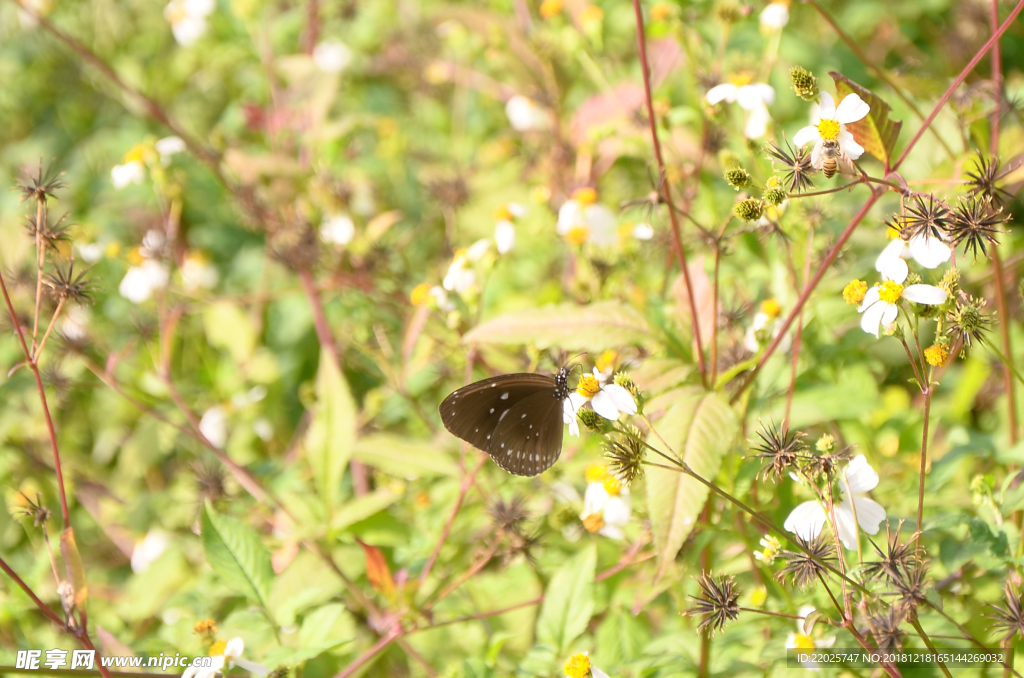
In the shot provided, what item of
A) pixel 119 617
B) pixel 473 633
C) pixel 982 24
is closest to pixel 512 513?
pixel 473 633

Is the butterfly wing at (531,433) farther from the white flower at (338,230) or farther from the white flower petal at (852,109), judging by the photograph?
the white flower at (338,230)

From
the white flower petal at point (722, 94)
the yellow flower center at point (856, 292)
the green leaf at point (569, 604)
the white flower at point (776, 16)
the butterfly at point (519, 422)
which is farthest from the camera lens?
the white flower at point (776, 16)

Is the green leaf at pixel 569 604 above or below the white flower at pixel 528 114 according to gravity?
below

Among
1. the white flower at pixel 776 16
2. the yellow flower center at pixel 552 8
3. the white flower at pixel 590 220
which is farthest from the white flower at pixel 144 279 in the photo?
the white flower at pixel 776 16

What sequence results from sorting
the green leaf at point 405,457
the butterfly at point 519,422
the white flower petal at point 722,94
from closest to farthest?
the butterfly at point 519,422 → the white flower petal at point 722,94 → the green leaf at point 405,457

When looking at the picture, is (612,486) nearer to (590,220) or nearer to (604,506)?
(604,506)

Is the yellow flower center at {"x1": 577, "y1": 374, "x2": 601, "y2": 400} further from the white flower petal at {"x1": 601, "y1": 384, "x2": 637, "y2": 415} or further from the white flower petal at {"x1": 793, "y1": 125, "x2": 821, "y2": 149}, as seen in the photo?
the white flower petal at {"x1": 793, "y1": 125, "x2": 821, "y2": 149}
